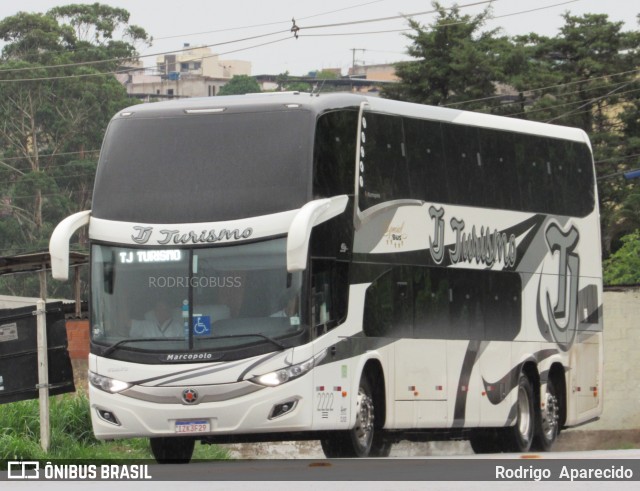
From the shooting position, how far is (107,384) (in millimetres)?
18141

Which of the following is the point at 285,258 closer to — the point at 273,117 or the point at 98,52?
the point at 273,117

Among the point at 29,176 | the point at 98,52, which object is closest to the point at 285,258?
the point at 29,176

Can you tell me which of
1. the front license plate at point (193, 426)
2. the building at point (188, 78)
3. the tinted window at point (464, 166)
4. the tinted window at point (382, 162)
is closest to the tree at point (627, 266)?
the tinted window at point (464, 166)

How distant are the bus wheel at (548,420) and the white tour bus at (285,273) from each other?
6.36 feet

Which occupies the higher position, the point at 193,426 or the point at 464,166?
the point at 464,166

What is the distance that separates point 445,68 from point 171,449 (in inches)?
1796

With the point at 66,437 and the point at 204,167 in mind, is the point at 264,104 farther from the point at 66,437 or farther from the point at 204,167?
the point at 66,437

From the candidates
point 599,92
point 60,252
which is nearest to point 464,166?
point 60,252

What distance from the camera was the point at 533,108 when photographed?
2445 inches

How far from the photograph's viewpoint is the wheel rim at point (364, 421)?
18906 millimetres

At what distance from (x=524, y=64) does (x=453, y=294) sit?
45969 mm

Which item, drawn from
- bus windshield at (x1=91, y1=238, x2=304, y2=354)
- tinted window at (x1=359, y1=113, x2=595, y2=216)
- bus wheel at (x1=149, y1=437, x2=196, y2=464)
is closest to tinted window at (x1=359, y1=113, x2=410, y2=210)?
tinted window at (x1=359, y1=113, x2=595, y2=216)

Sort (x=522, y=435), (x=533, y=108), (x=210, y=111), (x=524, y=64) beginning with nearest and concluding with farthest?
(x=210, y=111) < (x=522, y=435) < (x=533, y=108) < (x=524, y=64)

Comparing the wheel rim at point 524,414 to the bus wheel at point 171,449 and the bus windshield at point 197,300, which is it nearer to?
the bus wheel at point 171,449
